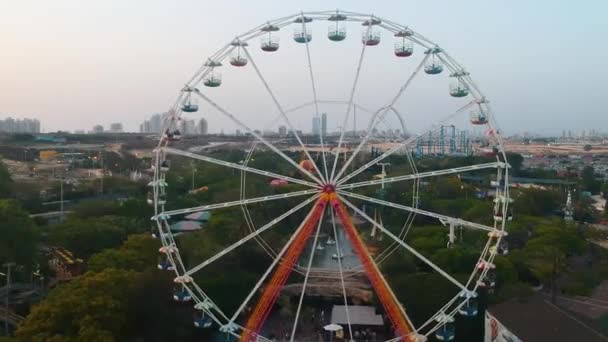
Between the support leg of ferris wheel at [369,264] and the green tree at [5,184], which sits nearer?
the support leg of ferris wheel at [369,264]

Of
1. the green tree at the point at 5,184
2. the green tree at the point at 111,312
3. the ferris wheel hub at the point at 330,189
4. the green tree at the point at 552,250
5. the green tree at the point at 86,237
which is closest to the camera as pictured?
the ferris wheel hub at the point at 330,189

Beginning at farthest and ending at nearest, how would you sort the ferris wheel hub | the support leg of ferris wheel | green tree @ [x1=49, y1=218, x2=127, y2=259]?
green tree @ [x1=49, y1=218, x2=127, y2=259], the ferris wheel hub, the support leg of ferris wheel

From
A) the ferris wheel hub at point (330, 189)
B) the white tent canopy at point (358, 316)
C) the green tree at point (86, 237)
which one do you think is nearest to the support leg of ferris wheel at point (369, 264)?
the ferris wheel hub at point (330, 189)

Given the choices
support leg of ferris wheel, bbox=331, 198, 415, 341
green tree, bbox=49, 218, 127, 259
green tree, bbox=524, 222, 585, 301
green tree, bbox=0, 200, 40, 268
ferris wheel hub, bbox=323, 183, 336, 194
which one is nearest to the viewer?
support leg of ferris wheel, bbox=331, 198, 415, 341

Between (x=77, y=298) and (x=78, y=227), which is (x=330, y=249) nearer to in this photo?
(x=78, y=227)

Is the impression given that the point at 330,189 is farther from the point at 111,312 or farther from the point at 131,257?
the point at 131,257

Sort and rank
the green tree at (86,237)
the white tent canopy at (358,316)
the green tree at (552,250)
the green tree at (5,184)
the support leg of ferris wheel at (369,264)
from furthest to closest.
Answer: the green tree at (5,184) → the green tree at (86,237) → the green tree at (552,250) → the white tent canopy at (358,316) → the support leg of ferris wheel at (369,264)

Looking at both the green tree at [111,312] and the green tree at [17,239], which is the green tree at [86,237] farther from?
the green tree at [111,312]

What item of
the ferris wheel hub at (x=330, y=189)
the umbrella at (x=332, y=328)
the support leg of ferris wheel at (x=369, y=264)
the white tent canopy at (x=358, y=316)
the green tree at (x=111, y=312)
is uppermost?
the ferris wheel hub at (x=330, y=189)

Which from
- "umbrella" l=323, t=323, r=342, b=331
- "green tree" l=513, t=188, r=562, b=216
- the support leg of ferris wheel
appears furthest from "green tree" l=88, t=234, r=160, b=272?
"green tree" l=513, t=188, r=562, b=216

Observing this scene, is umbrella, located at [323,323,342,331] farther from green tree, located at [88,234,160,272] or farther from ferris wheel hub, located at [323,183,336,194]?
ferris wheel hub, located at [323,183,336,194]

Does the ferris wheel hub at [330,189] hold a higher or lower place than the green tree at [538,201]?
higher
